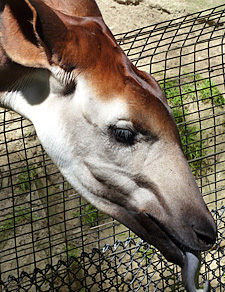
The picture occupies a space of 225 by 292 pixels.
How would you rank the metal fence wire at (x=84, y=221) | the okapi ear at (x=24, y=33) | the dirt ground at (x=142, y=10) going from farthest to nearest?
the dirt ground at (x=142, y=10)
the metal fence wire at (x=84, y=221)
the okapi ear at (x=24, y=33)

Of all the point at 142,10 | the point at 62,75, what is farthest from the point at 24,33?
the point at 142,10

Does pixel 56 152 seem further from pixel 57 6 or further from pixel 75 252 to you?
pixel 75 252

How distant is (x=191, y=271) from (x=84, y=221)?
2167 millimetres

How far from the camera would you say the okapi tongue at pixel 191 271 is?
2.00m

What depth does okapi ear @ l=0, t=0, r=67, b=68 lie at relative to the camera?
5.98ft

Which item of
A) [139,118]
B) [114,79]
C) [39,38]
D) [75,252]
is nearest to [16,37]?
[39,38]

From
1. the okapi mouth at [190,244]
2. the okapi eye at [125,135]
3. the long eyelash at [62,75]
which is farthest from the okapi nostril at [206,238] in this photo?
the long eyelash at [62,75]

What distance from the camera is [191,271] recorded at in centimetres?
200

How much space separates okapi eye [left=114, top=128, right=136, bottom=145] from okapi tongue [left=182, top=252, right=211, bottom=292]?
1.65ft

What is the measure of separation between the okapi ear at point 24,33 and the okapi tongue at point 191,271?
93cm

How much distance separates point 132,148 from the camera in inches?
79.3

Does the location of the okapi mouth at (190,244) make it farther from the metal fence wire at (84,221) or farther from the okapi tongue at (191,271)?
the metal fence wire at (84,221)

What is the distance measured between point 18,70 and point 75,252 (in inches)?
84.1

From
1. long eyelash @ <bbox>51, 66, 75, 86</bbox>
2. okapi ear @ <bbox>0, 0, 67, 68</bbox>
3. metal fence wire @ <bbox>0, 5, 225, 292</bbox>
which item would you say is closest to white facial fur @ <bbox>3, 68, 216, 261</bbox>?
long eyelash @ <bbox>51, 66, 75, 86</bbox>
